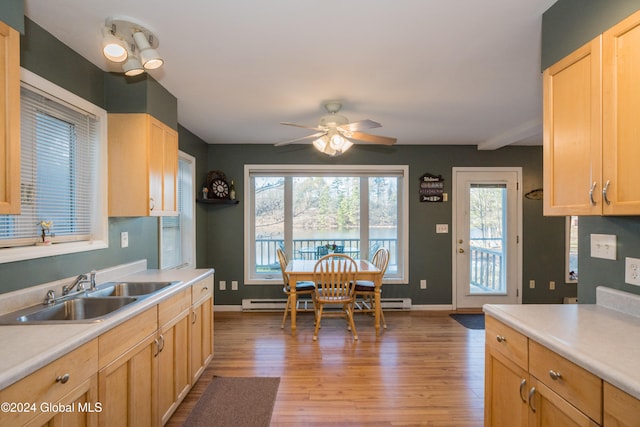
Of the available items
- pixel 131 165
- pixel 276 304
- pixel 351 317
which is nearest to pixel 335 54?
pixel 131 165

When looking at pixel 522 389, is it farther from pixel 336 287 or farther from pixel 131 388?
pixel 336 287

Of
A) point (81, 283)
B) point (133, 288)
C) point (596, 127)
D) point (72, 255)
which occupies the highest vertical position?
point (596, 127)

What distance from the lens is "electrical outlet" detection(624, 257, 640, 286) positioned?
1412mm

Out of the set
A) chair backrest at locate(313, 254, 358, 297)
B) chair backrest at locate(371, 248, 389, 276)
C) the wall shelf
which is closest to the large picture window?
the wall shelf

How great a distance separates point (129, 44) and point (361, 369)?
2.93m

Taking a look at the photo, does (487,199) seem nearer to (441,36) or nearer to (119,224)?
(441,36)

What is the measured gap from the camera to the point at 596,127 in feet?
4.26

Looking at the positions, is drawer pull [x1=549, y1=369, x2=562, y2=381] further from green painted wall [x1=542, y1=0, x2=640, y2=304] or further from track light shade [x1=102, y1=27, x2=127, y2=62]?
track light shade [x1=102, y1=27, x2=127, y2=62]

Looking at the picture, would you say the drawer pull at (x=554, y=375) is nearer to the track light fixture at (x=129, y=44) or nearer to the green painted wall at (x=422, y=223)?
the track light fixture at (x=129, y=44)

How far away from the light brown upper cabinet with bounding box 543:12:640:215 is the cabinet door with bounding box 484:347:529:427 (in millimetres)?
763

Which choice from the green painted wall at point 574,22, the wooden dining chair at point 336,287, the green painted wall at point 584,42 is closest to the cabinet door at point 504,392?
the green painted wall at point 584,42

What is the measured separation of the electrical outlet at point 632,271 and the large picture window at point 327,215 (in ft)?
10.2

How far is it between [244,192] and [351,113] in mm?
2055

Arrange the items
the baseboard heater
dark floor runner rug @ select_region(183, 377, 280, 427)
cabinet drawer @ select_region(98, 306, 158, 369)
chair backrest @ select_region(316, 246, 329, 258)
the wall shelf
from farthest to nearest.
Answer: chair backrest @ select_region(316, 246, 329, 258), the baseboard heater, the wall shelf, dark floor runner rug @ select_region(183, 377, 280, 427), cabinet drawer @ select_region(98, 306, 158, 369)
